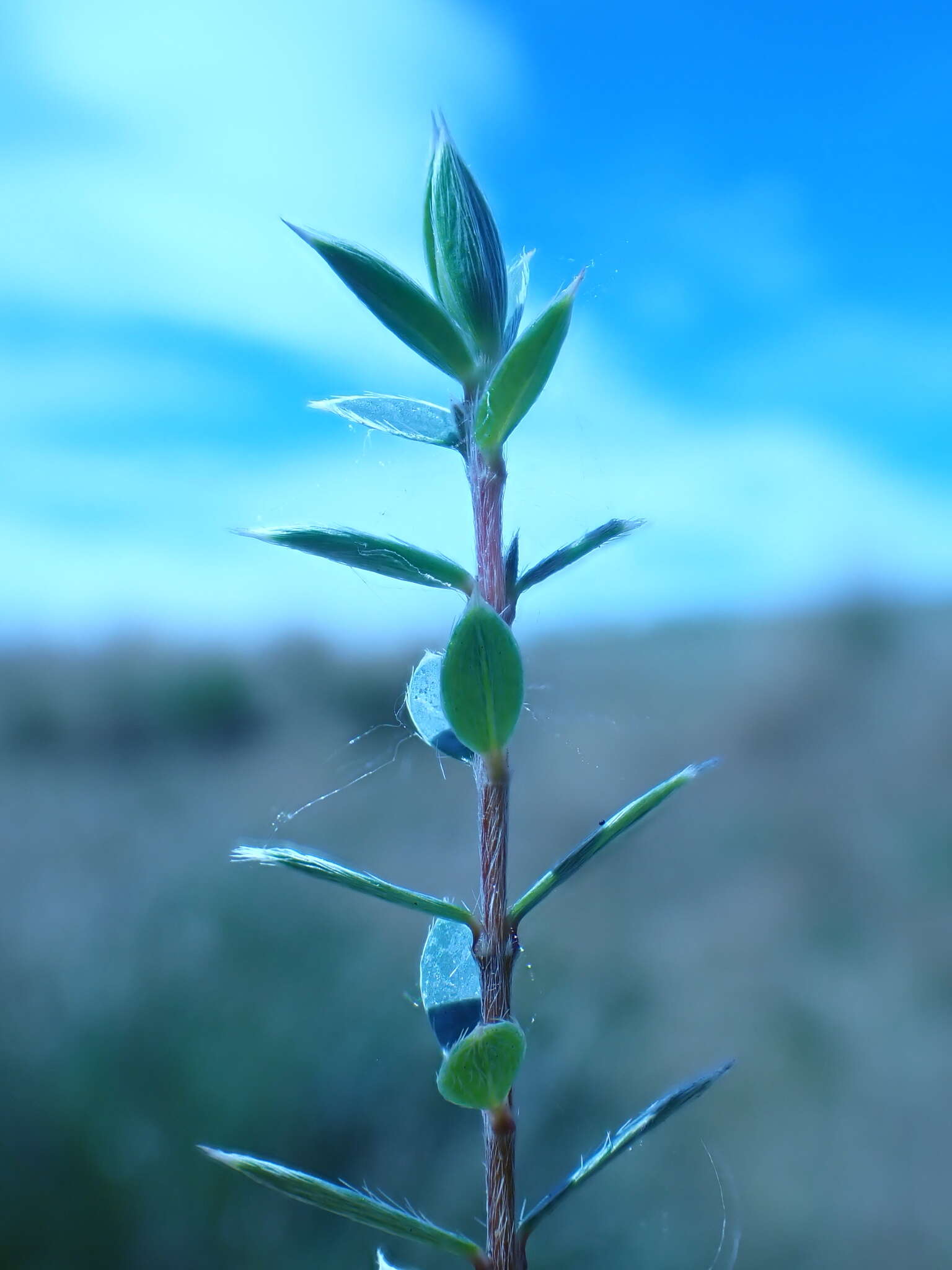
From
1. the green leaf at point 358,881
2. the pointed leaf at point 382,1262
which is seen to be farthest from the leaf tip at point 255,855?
the pointed leaf at point 382,1262

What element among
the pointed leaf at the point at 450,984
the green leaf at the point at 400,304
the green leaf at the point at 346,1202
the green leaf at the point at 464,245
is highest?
the green leaf at the point at 464,245

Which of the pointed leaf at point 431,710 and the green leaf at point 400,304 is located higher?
the green leaf at point 400,304

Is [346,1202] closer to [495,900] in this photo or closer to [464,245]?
[495,900]

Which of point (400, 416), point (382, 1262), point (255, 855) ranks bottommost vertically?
point (382, 1262)

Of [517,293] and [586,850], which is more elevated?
[517,293]

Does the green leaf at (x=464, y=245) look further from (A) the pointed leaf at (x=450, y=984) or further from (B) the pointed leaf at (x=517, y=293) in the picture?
(A) the pointed leaf at (x=450, y=984)

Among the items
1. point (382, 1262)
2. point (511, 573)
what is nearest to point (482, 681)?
point (511, 573)
